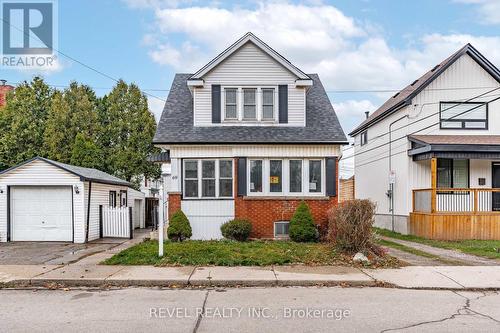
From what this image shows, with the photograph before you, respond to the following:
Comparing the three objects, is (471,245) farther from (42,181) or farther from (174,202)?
(42,181)

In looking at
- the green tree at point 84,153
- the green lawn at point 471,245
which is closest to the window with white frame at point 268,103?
the green lawn at point 471,245

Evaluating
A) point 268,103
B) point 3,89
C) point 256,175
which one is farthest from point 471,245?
point 3,89

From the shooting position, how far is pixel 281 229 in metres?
16.3

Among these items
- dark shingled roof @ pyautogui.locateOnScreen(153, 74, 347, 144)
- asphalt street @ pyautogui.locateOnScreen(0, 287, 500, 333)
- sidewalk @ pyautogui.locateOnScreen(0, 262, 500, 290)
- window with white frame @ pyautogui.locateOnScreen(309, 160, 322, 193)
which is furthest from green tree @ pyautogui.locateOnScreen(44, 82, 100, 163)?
asphalt street @ pyautogui.locateOnScreen(0, 287, 500, 333)

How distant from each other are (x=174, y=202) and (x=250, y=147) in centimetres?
352

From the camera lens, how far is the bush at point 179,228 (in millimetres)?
15383

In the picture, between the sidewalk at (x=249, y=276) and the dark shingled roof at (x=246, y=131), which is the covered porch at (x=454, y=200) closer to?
the dark shingled roof at (x=246, y=131)

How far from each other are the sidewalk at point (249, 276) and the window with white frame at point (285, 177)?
19.5ft

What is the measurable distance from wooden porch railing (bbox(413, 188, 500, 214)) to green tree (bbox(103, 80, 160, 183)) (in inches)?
647

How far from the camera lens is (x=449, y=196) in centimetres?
1820

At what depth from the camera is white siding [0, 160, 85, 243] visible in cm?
1655

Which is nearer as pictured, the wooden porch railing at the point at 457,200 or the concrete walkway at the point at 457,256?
the concrete walkway at the point at 457,256

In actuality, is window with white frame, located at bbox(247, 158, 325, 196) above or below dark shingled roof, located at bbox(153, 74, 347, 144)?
below

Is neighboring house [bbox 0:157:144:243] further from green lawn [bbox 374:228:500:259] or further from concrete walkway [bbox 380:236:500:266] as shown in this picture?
green lawn [bbox 374:228:500:259]
